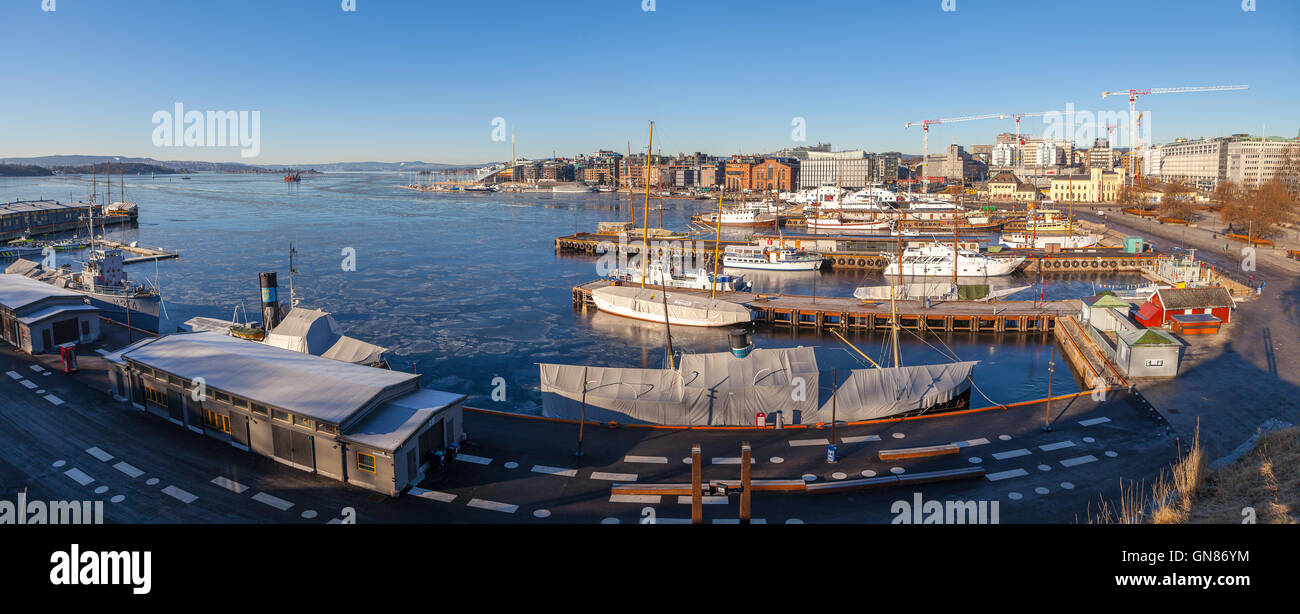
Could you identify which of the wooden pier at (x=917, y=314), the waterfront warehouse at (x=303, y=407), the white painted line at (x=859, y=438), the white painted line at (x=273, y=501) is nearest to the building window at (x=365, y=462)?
the waterfront warehouse at (x=303, y=407)

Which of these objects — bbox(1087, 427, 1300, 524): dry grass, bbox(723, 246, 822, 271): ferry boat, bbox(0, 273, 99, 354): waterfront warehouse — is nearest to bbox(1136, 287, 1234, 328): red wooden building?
bbox(1087, 427, 1300, 524): dry grass

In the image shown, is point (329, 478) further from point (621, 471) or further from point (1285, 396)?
point (1285, 396)

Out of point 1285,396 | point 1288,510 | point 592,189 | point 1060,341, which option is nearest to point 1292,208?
point 1060,341

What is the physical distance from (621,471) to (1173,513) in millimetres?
7689

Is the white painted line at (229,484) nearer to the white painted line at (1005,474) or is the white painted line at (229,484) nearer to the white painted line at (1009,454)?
the white painted line at (1005,474)

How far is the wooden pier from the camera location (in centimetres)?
3053

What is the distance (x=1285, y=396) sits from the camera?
17062 mm

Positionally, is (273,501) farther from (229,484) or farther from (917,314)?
(917,314)

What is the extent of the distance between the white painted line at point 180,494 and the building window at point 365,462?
239cm

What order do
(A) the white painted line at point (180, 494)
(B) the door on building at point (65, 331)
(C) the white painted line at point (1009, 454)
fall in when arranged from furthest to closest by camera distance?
(B) the door on building at point (65, 331)
(C) the white painted line at point (1009, 454)
(A) the white painted line at point (180, 494)

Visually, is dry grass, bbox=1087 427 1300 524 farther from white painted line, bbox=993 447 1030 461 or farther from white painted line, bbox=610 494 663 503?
white painted line, bbox=610 494 663 503

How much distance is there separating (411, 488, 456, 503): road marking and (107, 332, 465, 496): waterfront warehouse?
0.23 metres

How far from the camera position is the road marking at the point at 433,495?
11461mm

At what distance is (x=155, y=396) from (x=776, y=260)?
40686 mm
